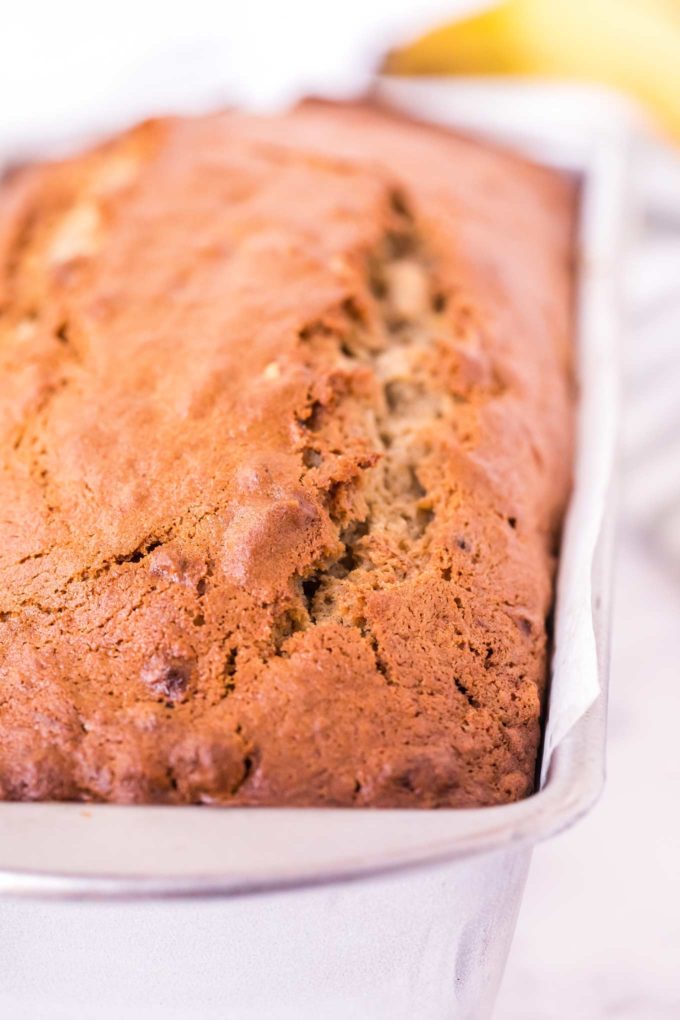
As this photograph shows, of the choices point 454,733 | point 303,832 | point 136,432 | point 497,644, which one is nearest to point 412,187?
point 136,432

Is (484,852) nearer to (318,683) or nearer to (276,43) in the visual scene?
(318,683)

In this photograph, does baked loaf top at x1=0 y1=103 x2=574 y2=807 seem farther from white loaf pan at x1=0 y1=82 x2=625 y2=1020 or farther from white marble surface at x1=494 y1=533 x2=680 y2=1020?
white marble surface at x1=494 y1=533 x2=680 y2=1020

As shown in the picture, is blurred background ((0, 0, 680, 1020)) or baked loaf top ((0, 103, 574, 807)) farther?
blurred background ((0, 0, 680, 1020))

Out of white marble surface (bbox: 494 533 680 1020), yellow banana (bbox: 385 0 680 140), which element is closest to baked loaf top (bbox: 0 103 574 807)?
white marble surface (bbox: 494 533 680 1020)

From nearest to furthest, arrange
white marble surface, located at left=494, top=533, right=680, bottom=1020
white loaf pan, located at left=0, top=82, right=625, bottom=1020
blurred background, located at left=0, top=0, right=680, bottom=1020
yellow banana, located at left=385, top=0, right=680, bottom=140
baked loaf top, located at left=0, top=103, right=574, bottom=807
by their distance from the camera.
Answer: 1. white loaf pan, located at left=0, top=82, right=625, bottom=1020
2. baked loaf top, located at left=0, top=103, right=574, bottom=807
3. white marble surface, located at left=494, top=533, right=680, bottom=1020
4. blurred background, located at left=0, top=0, right=680, bottom=1020
5. yellow banana, located at left=385, top=0, right=680, bottom=140

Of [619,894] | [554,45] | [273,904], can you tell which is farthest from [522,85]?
[273,904]

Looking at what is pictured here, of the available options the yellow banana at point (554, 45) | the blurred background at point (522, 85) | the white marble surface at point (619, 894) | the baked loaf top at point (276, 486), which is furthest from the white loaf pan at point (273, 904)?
the yellow banana at point (554, 45)
